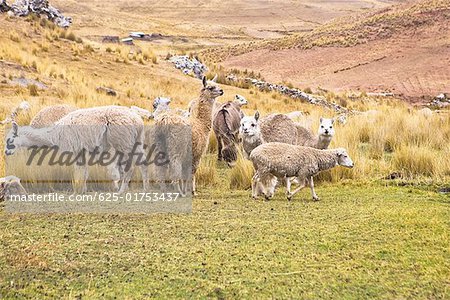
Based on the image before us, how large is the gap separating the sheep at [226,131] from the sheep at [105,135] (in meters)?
3.13

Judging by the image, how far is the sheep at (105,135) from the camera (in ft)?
22.3

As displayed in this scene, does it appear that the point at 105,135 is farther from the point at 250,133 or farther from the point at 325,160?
the point at 325,160

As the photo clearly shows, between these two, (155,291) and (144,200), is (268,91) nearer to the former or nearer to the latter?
(144,200)

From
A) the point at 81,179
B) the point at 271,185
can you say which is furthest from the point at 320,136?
the point at 81,179

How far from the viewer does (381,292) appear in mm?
3348

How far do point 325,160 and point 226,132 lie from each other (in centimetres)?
379

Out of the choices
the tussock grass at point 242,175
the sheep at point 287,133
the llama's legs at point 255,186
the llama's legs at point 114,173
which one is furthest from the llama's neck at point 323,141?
the llama's legs at point 114,173

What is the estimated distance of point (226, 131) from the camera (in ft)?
34.0

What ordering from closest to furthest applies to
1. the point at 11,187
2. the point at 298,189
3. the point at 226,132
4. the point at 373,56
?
the point at 11,187, the point at 298,189, the point at 226,132, the point at 373,56

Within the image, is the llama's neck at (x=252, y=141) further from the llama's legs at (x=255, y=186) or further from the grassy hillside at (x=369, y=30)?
the grassy hillside at (x=369, y=30)

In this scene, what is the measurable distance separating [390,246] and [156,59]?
77.8 ft

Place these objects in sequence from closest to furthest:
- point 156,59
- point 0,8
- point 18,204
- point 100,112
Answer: point 18,204 < point 100,112 < point 0,8 < point 156,59

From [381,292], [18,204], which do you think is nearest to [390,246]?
[381,292]

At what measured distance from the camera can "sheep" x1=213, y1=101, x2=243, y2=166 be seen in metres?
10.1
